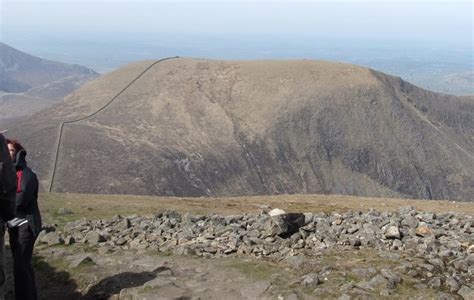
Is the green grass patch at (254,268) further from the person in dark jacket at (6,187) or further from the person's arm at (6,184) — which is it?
the person's arm at (6,184)

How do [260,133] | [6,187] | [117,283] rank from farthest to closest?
[260,133]
[117,283]
[6,187]

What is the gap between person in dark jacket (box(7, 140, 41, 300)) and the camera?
1007 centimetres

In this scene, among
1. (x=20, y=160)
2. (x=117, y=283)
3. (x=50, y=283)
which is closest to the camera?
(x=20, y=160)

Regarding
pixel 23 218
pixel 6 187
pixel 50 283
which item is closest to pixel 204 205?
pixel 50 283

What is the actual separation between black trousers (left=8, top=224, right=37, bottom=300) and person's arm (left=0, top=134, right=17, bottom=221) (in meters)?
1.44

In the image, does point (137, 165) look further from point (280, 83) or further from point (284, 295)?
point (284, 295)

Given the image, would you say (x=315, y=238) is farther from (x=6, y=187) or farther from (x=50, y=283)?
(x=6, y=187)

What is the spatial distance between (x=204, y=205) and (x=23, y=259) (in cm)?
2491

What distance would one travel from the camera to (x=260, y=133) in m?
A: 120

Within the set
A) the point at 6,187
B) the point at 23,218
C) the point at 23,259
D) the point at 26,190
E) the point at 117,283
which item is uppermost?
the point at 6,187

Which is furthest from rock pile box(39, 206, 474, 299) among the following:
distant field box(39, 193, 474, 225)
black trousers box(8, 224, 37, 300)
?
distant field box(39, 193, 474, 225)

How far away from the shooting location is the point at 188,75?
135250 mm

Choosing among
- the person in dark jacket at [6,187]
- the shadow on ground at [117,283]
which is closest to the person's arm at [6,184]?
the person in dark jacket at [6,187]

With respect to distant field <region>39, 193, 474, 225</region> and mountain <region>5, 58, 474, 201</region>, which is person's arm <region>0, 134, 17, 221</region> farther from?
mountain <region>5, 58, 474, 201</region>
